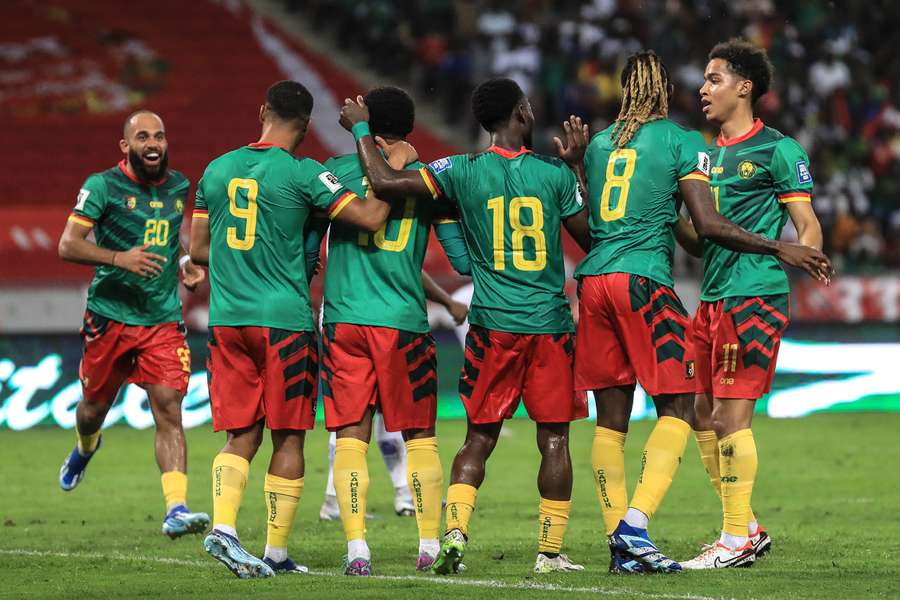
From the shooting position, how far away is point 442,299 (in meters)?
8.96

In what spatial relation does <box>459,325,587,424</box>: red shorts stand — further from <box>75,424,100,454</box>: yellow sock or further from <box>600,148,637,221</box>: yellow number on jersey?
<box>75,424,100,454</box>: yellow sock

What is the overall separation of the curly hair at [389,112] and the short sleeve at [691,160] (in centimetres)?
127

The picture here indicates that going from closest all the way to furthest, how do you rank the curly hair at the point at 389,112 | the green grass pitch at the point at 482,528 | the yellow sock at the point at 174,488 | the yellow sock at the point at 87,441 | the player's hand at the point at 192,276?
the green grass pitch at the point at 482,528, the curly hair at the point at 389,112, the player's hand at the point at 192,276, the yellow sock at the point at 174,488, the yellow sock at the point at 87,441

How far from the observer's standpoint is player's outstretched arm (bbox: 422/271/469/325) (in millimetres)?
8580

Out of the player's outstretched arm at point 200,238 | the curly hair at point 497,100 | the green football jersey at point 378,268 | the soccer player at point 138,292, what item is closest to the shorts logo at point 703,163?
the curly hair at point 497,100

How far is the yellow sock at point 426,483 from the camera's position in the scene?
23.4 feet

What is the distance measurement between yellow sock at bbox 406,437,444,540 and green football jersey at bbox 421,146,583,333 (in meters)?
0.65

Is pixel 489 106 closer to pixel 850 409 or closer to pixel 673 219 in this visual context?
pixel 673 219

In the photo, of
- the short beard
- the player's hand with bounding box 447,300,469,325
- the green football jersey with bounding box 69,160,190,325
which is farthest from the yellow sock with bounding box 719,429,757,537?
the short beard

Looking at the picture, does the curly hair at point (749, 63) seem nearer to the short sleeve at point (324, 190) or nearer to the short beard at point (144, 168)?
the short sleeve at point (324, 190)

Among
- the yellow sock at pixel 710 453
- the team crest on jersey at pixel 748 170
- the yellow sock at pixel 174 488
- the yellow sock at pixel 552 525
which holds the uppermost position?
the team crest on jersey at pixel 748 170

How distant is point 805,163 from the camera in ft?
24.7

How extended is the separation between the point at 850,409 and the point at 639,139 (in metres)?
10.7

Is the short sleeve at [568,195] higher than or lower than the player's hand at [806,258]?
higher
